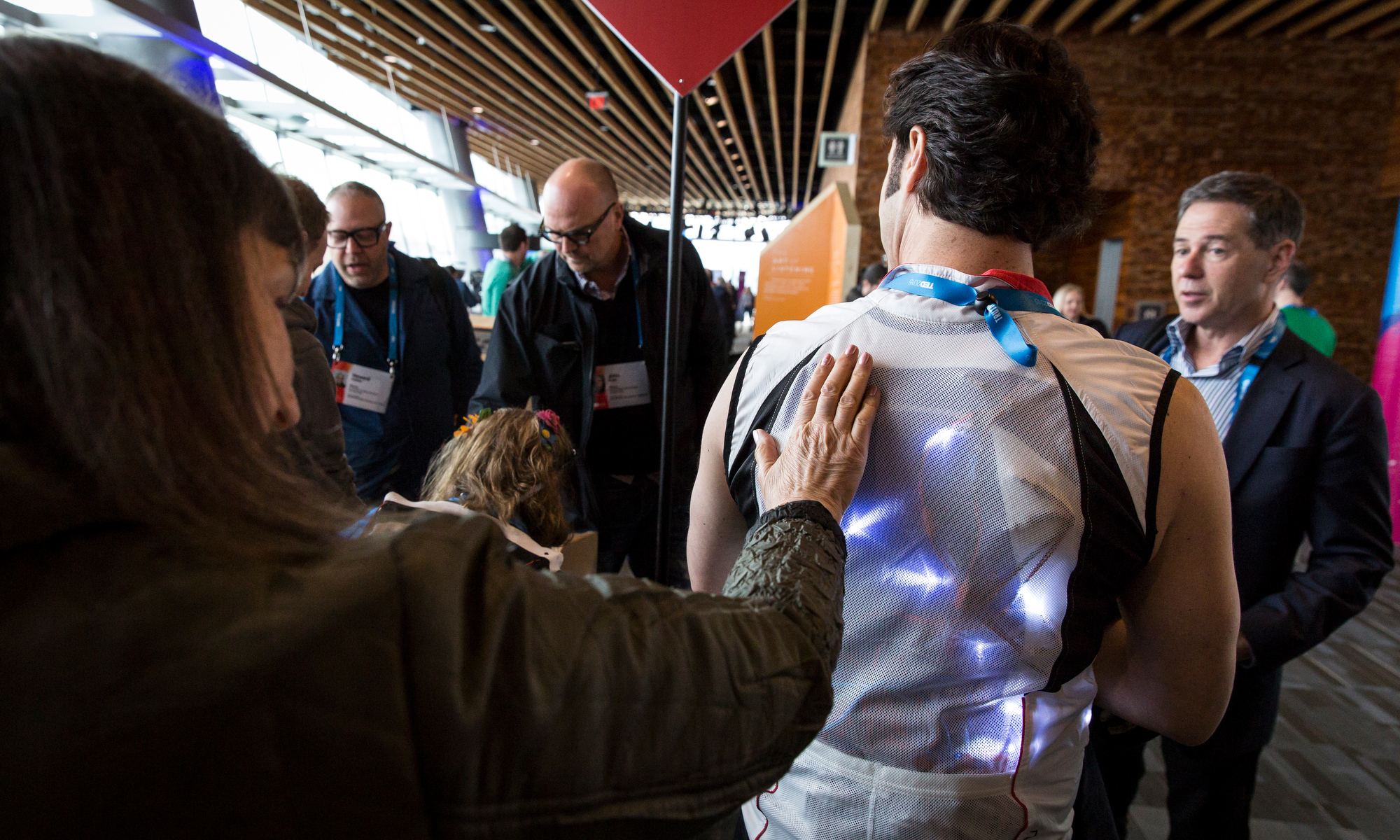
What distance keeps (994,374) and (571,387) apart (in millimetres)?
1760

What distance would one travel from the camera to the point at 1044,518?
0.79 m

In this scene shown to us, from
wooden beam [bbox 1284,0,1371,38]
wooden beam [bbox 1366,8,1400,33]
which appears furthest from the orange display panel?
wooden beam [bbox 1366,8,1400,33]

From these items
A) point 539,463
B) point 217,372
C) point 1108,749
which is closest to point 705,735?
point 217,372

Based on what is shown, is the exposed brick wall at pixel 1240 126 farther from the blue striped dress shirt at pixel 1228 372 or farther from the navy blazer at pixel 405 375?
the blue striped dress shirt at pixel 1228 372

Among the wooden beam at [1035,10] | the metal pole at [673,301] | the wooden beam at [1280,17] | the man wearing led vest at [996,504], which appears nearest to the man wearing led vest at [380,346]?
the metal pole at [673,301]

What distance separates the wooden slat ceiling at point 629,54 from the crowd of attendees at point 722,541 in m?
2.72

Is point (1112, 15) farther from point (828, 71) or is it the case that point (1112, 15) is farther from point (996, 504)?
point (996, 504)

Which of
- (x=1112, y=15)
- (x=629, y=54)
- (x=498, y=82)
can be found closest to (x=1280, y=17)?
(x=1112, y=15)

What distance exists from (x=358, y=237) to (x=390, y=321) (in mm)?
289

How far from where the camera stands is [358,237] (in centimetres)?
241

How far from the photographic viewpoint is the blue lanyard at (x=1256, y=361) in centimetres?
163

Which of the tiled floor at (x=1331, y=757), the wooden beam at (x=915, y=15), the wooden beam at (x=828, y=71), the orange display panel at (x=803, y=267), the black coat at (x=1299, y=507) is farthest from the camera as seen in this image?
the wooden beam at (x=828, y=71)

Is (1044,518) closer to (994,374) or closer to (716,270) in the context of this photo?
(994,374)

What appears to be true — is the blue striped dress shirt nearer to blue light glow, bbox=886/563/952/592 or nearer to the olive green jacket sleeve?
blue light glow, bbox=886/563/952/592
